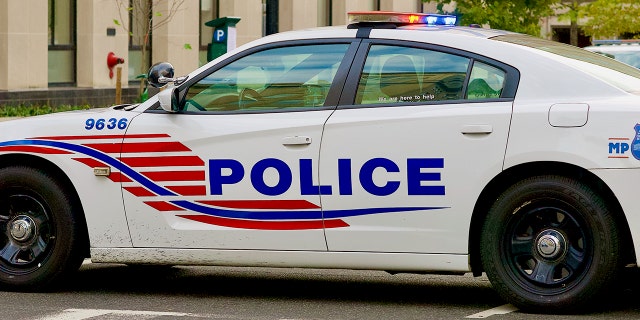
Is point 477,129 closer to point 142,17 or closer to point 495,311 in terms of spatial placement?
point 495,311

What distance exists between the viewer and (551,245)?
7020 millimetres

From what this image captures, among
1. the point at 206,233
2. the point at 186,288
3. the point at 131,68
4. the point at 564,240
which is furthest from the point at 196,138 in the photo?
the point at 131,68

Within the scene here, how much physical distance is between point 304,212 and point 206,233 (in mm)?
598

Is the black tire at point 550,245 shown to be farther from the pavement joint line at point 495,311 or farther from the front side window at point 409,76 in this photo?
the front side window at point 409,76

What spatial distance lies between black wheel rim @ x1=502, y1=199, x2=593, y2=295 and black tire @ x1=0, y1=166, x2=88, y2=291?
249cm

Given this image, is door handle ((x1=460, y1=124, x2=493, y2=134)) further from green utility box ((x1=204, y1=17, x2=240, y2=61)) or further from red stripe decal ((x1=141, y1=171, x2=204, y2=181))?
green utility box ((x1=204, y1=17, x2=240, y2=61))

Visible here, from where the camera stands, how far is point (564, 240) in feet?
23.0

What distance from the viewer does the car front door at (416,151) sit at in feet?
23.2

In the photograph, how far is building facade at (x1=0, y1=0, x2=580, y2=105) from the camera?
24.4 m

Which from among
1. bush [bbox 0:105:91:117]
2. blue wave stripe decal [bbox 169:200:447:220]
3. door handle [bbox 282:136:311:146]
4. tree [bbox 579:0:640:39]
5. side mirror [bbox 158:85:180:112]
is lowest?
blue wave stripe decal [bbox 169:200:447:220]

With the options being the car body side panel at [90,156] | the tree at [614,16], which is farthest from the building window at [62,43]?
the car body side panel at [90,156]

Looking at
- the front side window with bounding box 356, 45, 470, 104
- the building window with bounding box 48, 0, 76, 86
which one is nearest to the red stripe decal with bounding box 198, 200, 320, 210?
the front side window with bounding box 356, 45, 470, 104

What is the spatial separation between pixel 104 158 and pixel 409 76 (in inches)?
69.7

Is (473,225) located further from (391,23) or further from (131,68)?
(131,68)
